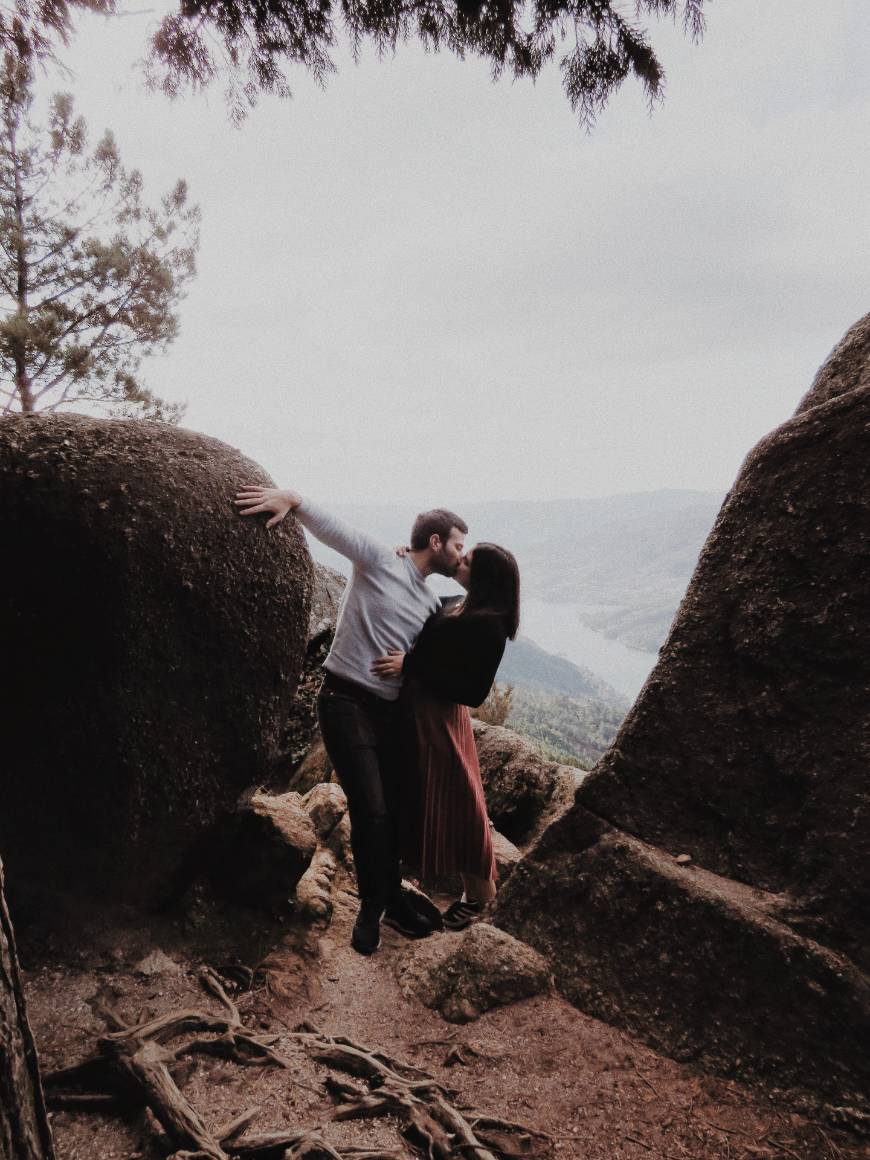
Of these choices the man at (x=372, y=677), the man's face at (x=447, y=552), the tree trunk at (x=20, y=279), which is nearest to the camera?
the man at (x=372, y=677)

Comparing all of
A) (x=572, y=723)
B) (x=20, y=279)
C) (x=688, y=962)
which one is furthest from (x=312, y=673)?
(x=572, y=723)

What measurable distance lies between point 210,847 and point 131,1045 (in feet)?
3.59

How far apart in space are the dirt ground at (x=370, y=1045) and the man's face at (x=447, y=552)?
2314 millimetres

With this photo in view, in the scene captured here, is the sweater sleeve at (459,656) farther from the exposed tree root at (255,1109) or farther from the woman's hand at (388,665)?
the exposed tree root at (255,1109)

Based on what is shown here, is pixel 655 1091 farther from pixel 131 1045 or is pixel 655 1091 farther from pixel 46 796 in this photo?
pixel 46 796

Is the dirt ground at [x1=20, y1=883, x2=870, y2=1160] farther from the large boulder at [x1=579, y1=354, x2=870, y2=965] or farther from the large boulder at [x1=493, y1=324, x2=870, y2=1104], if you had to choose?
the large boulder at [x1=579, y1=354, x2=870, y2=965]

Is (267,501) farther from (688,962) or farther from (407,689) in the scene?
(688,962)

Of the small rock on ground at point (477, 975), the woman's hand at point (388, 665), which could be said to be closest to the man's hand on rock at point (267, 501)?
the woman's hand at point (388, 665)

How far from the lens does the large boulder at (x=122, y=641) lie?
3287 mm

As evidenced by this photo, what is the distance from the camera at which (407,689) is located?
4.00 meters

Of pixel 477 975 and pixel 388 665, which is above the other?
pixel 388 665

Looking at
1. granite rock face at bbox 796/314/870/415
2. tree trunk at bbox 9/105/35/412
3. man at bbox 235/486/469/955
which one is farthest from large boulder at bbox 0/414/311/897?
tree trunk at bbox 9/105/35/412

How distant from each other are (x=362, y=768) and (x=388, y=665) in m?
0.56

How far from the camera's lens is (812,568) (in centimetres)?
349
